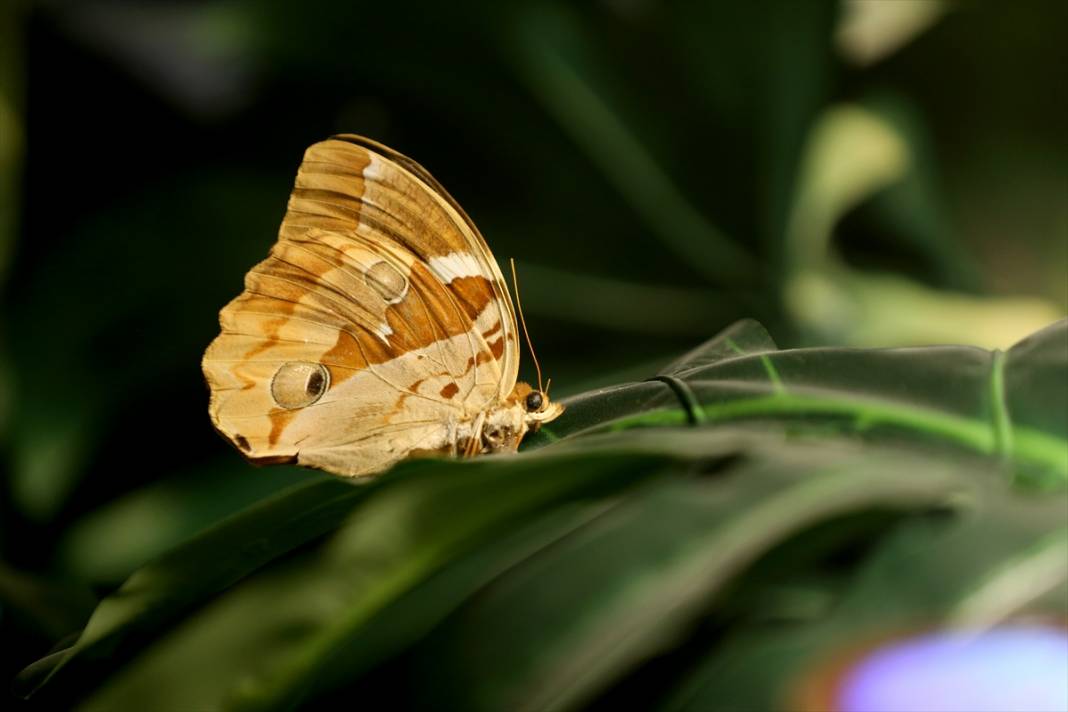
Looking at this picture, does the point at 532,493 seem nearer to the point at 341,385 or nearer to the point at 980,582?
the point at 980,582

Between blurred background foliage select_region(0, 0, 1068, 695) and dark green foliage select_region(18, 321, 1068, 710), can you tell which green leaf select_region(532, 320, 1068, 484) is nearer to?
dark green foliage select_region(18, 321, 1068, 710)

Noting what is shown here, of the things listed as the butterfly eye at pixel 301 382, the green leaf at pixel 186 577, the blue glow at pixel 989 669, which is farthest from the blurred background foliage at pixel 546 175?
the blue glow at pixel 989 669

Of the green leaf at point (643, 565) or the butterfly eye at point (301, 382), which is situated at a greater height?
the green leaf at point (643, 565)

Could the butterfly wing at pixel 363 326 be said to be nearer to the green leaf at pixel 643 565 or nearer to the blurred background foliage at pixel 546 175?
the green leaf at pixel 643 565

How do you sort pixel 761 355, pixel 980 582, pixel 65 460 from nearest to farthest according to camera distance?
pixel 980 582
pixel 761 355
pixel 65 460

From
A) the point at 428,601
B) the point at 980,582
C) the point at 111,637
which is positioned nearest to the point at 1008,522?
the point at 980,582

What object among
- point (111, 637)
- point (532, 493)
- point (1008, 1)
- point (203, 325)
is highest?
point (1008, 1)

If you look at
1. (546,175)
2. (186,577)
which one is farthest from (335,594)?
(546,175)

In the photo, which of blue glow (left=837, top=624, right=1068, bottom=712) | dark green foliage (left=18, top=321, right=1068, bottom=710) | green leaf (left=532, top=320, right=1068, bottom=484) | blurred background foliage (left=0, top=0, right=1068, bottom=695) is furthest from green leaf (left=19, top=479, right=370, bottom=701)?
blurred background foliage (left=0, top=0, right=1068, bottom=695)
